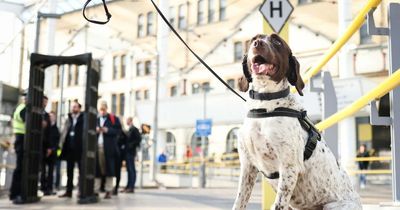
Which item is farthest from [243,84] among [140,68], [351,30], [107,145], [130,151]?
[140,68]

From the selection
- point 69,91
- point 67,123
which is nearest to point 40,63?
point 67,123

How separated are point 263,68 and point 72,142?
7.15 m

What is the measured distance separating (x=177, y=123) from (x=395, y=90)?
2635 cm

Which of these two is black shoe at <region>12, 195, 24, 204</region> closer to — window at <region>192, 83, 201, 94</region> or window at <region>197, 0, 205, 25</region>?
window at <region>192, 83, 201, 94</region>

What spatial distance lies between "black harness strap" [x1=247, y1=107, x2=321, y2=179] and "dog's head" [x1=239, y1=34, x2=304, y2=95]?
0.56ft

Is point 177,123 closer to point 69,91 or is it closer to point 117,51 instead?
point 117,51

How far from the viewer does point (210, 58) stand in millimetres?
34844

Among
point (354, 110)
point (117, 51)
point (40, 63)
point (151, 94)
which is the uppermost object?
point (117, 51)

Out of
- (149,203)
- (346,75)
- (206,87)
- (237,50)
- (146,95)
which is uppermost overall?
(237,50)

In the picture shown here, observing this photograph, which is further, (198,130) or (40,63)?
(198,130)

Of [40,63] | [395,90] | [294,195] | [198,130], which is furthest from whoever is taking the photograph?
[198,130]

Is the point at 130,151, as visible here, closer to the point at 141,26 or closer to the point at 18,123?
the point at 18,123

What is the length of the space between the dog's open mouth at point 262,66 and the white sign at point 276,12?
2946 millimetres

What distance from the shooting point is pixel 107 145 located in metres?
9.81
